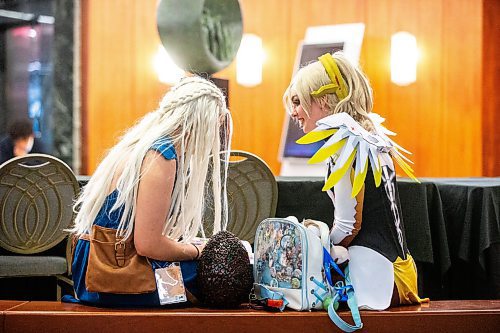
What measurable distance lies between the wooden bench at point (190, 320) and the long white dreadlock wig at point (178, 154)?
23cm

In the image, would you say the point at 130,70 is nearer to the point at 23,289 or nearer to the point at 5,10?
the point at 5,10

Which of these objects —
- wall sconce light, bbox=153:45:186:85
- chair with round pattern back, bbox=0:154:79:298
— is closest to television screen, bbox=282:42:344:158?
wall sconce light, bbox=153:45:186:85

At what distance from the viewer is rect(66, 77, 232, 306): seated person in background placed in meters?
2.01

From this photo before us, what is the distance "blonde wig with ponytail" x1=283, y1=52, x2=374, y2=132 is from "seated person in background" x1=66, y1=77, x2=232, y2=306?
0.26 meters

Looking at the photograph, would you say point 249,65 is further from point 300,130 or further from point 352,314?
point 352,314

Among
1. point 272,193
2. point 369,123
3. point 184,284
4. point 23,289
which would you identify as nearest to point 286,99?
point 369,123

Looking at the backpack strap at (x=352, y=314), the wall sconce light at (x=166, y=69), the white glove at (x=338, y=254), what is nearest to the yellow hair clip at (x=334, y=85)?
the white glove at (x=338, y=254)

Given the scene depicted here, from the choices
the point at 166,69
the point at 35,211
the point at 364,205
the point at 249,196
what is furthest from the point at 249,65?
the point at 364,205

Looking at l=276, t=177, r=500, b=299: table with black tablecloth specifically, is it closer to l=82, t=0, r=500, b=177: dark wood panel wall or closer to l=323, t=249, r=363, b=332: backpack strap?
l=323, t=249, r=363, b=332: backpack strap

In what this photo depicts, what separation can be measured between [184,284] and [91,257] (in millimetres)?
281

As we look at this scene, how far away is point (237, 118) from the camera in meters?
7.14

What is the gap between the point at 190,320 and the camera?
200cm

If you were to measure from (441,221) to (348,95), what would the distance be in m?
1.40

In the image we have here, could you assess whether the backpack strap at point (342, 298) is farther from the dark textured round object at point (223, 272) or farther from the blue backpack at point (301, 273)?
the dark textured round object at point (223, 272)
